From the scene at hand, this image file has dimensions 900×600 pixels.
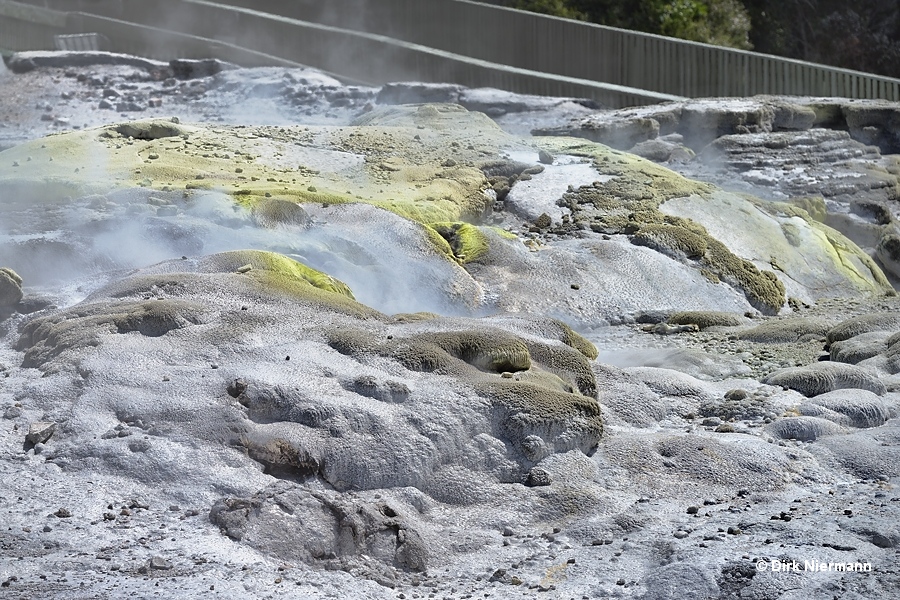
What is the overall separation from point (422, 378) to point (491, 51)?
10.5 metres

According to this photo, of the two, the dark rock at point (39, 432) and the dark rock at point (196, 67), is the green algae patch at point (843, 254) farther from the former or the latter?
the dark rock at point (196, 67)

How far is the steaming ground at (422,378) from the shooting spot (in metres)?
4.25

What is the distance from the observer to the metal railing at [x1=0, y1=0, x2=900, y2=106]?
13859 millimetres

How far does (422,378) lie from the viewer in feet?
17.3

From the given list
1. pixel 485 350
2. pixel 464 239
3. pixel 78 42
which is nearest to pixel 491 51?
pixel 78 42

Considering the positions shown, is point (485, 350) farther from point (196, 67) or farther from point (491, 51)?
point (196, 67)

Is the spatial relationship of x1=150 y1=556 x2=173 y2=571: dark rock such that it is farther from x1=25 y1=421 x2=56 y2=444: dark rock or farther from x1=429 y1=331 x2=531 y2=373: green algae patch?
x1=429 y1=331 x2=531 y2=373: green algae patch

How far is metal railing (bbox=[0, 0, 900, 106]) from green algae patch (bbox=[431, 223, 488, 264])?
5.24 m

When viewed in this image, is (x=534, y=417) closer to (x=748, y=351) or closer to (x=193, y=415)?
(x=193, y=415)

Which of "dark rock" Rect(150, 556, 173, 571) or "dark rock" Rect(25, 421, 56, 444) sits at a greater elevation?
"dark rock" Rect(25, 421, 56, 444)

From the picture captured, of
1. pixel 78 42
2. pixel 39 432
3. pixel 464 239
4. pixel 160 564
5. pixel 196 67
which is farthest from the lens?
pixel 78 42

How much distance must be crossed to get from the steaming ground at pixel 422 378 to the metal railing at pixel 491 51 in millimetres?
3721

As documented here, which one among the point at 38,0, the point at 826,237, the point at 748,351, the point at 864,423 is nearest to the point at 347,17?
the point at 38,0

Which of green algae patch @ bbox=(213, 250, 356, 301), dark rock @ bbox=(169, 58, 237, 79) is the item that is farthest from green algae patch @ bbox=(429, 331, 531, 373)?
dark rock @ bbox=(169, 58, 237, 79)
